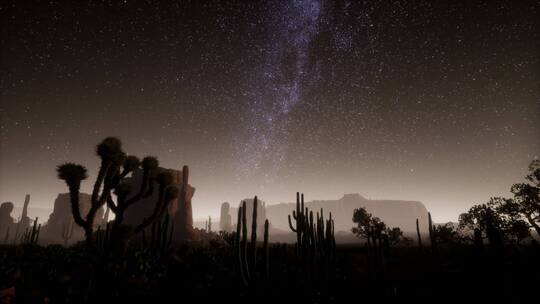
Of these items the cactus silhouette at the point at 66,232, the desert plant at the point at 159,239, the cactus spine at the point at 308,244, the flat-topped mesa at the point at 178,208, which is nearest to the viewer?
the cactus spine at the point at 308,244

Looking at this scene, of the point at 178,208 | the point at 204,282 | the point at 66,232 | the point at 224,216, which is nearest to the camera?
the point at 204,282

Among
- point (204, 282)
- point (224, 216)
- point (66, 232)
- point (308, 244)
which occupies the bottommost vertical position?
point (204, 282)

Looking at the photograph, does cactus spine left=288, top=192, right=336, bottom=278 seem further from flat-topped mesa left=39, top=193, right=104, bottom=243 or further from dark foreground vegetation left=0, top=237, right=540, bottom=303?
flat-topped mesa left=39, top=193, right=104, bottom=243

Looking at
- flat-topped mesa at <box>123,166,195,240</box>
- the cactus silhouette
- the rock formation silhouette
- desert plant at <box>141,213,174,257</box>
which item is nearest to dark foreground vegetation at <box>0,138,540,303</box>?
desert plant at <box>141,213,174,257</box>

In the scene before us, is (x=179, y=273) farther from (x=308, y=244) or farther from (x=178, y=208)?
(x=178, y=208)

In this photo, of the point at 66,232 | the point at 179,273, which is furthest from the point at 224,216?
the point at 179,273

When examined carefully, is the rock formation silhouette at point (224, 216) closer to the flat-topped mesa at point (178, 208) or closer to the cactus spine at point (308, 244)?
the flat-topped mesa at point (178, 208)

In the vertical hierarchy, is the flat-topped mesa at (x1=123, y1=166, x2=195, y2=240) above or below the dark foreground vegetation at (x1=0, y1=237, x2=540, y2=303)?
above

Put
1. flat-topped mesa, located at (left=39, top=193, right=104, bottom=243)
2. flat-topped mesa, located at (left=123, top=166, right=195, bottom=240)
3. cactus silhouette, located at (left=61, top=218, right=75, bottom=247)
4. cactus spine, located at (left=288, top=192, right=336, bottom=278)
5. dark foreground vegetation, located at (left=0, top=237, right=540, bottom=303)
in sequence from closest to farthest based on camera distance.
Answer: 1. dark foreground vegetation, located at (left=0, top=237, right=540, bottom=303)
2. cactus spine, located at (left=288, top=192, right=336, bottom=278)
3. flat-topped mesa, located at (left=123, top=166, right=195, bottom=240)
4. cactus silhouette, located at (left=61, top=218, right=75, bottom=247)
5. flat-topped mesa, located at (left=39, top=193, right=104, bottom=243)

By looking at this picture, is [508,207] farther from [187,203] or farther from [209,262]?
[187,203]

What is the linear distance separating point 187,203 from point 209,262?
145ft

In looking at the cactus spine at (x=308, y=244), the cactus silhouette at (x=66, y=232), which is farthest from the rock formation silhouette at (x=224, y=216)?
the cactus spine at (x=308, y=244)

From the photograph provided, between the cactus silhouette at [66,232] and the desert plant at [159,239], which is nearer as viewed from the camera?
the desert plant at [159,239]

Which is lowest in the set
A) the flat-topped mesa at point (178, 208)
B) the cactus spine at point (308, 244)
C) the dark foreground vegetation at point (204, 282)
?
the dark foreground vegetation at point (204, 282)
